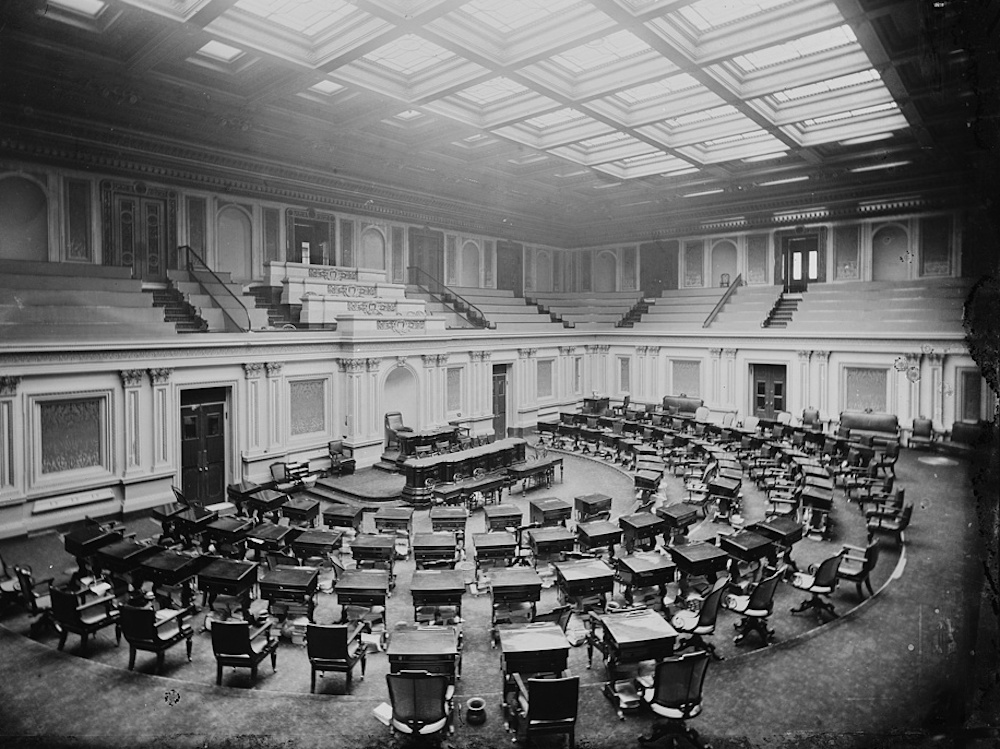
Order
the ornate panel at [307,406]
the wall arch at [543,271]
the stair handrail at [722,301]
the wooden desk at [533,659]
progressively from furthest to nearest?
the wall arch at [543,271] < the stair handrail at [722,301] < the ornate panel at [307,406] < the wooden desk at [533,659]

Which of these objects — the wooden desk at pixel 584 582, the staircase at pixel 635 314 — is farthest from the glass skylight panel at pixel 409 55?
the staircase at pixel 635 314

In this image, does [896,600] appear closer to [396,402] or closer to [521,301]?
[396,402]

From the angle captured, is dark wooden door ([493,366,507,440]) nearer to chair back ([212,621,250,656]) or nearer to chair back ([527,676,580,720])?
chair back ([212,621,250,656])

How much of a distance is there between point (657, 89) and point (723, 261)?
13.4m

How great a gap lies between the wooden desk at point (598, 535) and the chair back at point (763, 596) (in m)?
2.59

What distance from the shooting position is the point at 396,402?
18.4 meters

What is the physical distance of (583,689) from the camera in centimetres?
645

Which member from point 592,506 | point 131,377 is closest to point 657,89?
point 592,506

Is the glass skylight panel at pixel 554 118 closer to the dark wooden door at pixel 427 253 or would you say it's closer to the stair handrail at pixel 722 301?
the dark wooden door at pixel 427 253

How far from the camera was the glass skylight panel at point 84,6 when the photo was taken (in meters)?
10.5

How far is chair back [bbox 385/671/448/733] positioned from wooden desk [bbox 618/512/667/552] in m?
5.26

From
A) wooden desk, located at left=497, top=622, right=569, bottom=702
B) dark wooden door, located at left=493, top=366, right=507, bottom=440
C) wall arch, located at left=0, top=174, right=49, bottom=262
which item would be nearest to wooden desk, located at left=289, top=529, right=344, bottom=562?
wooden desk, located at left=497, top=622, right=569, bottom=702

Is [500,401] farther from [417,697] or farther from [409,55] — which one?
[417,697]

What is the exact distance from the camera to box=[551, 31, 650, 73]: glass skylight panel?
12.4 m
